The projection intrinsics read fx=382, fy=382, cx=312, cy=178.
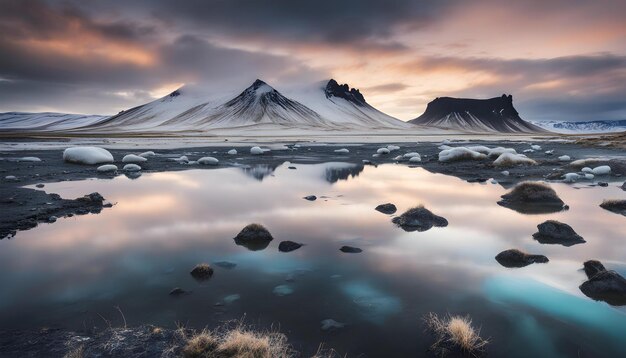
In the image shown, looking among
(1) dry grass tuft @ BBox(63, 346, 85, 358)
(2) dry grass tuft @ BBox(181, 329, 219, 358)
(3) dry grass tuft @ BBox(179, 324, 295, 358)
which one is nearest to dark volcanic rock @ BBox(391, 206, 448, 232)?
(3) dry grass tuft @ BBox(179, 324, 295, 358)

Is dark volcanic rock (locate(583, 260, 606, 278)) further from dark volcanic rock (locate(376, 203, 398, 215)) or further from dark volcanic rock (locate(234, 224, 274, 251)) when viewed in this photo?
dark volcanic rock (locate(234, 224, 274, 251))

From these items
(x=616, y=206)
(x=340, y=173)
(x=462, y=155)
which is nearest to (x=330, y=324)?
(x=616, y=206)

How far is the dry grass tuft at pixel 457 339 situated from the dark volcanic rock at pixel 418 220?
277 inches

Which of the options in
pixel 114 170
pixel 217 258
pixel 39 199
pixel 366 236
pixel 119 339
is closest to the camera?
pixel 119 339

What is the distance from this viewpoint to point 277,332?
689 centimetres

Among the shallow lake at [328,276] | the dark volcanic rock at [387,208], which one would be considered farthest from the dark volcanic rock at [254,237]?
the dark volcanic rock at [387,208]

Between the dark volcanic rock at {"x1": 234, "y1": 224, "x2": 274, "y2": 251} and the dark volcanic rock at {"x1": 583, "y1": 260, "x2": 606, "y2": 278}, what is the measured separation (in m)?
8.73

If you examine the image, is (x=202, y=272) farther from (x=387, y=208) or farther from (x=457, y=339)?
(x=387, y=208)

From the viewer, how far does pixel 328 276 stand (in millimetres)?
9555

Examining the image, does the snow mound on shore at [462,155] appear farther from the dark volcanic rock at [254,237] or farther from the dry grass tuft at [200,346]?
the dry grass tuft at [200,346]

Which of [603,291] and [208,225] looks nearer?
[603,291]

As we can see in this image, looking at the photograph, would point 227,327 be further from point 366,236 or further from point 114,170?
point 114,170

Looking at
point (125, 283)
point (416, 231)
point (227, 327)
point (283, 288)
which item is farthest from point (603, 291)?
point (125, 283)

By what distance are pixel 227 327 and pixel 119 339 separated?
1.81 m
